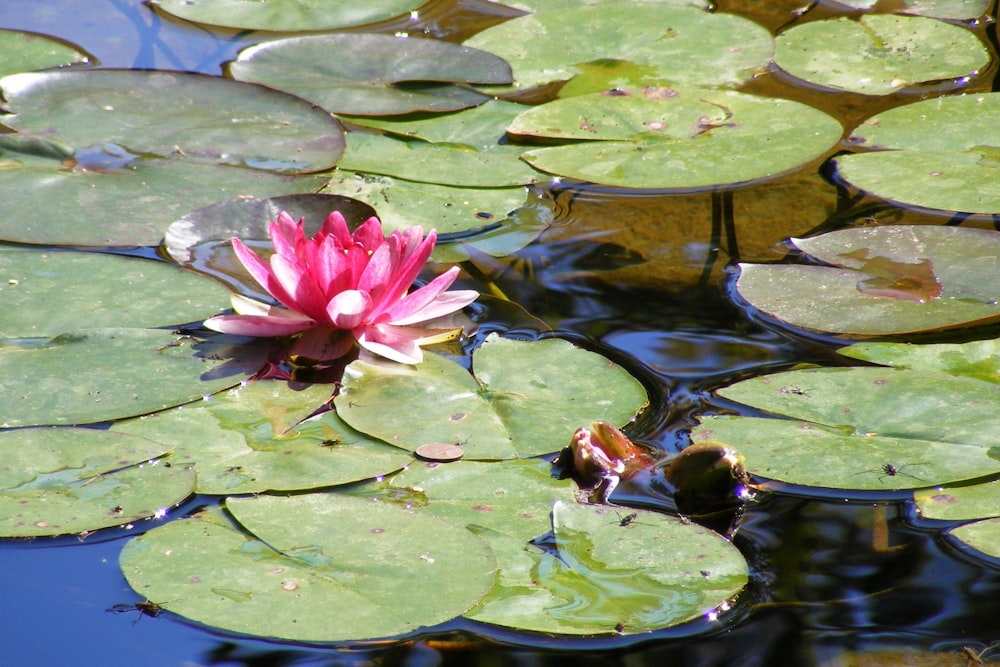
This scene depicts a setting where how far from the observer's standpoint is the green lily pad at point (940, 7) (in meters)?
3.71

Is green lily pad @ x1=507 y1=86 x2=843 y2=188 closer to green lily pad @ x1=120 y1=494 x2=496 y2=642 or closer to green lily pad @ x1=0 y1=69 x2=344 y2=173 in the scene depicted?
green lily pad @ x1=0 y1=69 x2=344 y2=173

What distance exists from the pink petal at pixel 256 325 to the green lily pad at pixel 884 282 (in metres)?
1.00

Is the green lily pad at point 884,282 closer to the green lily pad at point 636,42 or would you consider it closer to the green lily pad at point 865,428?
the green lily pad at point 865,428

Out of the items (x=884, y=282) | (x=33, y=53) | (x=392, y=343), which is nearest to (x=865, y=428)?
(x=884, y=282)

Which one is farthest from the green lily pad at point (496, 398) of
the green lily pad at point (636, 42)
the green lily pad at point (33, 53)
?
the green lily pad at point (33, 53)

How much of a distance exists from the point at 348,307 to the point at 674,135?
1292 mm

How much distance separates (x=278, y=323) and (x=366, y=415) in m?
0.36

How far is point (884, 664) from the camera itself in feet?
4.48

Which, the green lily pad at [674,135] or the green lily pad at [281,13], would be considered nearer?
the green lily pad at [674,135]

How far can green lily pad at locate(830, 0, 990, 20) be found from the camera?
12.2ft

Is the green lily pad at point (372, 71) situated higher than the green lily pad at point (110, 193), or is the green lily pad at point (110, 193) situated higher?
the green lily pad at point (372, 71)

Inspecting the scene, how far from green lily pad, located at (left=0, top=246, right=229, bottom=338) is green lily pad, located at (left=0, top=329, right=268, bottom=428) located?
6cm

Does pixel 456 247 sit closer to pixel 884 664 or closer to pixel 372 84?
pixel 372 84

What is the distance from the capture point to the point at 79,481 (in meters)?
1.64
